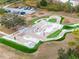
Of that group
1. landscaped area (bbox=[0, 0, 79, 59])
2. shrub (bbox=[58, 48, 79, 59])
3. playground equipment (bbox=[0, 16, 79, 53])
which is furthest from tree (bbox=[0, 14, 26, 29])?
shrub (bbox=[58, 48, 79, 59])

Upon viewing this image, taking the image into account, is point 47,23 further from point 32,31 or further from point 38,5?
point 38,5

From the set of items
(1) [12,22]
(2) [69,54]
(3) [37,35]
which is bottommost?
(3) [37,35]

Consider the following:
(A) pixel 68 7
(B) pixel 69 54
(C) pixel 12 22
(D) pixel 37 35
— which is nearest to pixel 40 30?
(D) pixel 37 35

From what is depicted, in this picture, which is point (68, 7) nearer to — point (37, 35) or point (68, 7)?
point (68, 7)

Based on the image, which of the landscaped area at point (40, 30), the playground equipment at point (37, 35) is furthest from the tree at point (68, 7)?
the playground equipment at point (37, 35)

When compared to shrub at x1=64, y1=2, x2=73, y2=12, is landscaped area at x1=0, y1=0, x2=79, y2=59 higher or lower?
lower

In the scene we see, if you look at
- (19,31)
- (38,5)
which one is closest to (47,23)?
(19,31)

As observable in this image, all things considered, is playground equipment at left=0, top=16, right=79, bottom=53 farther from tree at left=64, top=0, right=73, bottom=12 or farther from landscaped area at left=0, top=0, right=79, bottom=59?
tree at left=64, top=0, right=73, bottom=12

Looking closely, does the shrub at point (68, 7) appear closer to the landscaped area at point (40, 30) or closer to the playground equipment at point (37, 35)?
the landscaped area at point (40, 30)

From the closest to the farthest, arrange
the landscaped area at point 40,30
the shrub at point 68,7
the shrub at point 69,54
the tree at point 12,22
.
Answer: the shrub at point 69,54 < the landscaped area at point 40,30 < the tree at point 12,22 < the shrub at point 68,7
